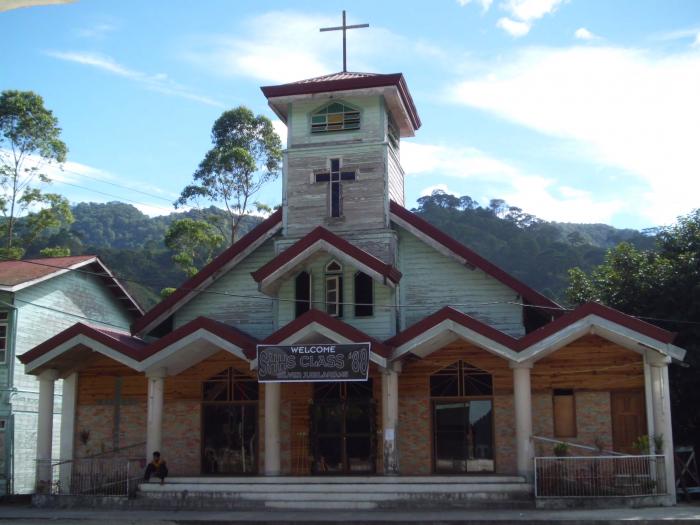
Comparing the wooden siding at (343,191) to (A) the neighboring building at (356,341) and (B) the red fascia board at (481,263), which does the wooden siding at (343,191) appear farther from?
(B) the red fascia board at (481,263)

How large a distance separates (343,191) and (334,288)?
2804mm

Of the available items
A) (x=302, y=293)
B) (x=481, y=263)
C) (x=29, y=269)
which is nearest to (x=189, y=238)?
(x=29, y=269)

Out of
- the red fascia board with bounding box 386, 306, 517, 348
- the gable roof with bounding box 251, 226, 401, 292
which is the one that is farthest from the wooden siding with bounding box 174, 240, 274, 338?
the red fascia board with bounding box 386, 306, 517, 348

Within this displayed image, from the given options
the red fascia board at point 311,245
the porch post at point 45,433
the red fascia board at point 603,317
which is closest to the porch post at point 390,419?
the red fascia board at point 311,245

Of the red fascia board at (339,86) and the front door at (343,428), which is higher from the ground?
the red fascia board at (339,86)

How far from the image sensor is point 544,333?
62.3 feet

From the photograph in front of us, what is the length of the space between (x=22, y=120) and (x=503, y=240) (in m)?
63.8

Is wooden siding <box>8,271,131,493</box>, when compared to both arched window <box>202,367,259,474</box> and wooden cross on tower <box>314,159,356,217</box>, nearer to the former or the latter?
arched window <box>202,367,259,474</box>

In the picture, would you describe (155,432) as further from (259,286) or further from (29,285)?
(29,285)

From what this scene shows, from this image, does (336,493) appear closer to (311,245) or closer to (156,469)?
(156,469)

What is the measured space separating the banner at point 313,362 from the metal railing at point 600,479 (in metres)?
4.56

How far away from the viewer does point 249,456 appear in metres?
22.3

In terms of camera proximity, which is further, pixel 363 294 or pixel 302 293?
pixel 302 293

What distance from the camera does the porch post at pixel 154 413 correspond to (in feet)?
68.6
